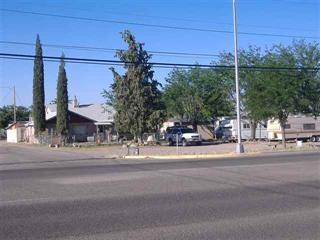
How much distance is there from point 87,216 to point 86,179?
7.50 metres

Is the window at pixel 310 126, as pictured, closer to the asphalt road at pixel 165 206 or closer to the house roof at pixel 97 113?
the house roof at pixel 97 113

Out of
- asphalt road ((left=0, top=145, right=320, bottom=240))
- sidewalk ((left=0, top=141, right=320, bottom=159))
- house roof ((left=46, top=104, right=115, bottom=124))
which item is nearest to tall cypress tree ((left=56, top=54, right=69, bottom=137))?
house roof ((left=46, top=104, right=115, bottom=124))

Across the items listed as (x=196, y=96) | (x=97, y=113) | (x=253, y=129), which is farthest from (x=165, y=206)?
(x=97, y=113)

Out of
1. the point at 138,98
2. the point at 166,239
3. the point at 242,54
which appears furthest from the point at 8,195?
the point at 242,54

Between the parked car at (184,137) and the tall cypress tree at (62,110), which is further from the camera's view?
the tall cypress tree at (62,110)

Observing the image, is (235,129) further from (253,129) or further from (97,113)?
(97,113)

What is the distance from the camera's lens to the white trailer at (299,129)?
54.7 metres

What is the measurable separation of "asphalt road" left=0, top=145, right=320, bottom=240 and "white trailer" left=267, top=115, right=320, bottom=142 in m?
37.3

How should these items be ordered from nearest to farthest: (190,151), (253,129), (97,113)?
(190,151) < (253,129) < (97,113)

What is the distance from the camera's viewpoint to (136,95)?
2030 inches

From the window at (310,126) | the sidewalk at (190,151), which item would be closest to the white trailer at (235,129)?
the window at (310,126)

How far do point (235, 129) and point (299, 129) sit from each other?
772 cm

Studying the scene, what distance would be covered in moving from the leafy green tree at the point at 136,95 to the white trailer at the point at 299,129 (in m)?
12.1

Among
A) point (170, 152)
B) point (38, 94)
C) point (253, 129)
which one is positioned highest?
point (38, 94)
